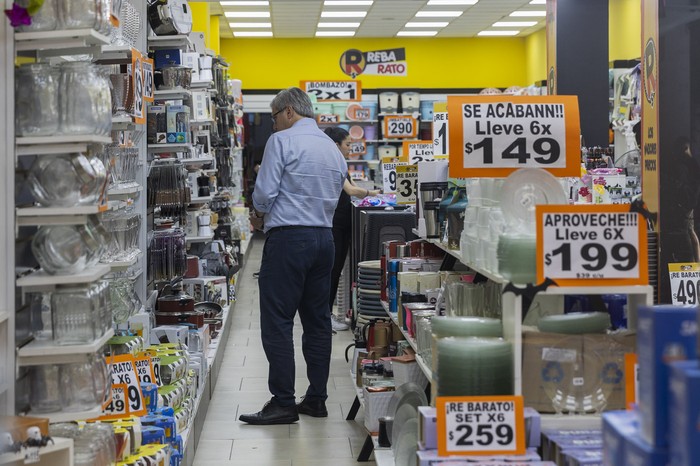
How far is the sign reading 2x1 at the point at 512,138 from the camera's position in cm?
369

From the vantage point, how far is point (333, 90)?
43.3 feet

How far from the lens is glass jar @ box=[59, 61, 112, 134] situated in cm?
339

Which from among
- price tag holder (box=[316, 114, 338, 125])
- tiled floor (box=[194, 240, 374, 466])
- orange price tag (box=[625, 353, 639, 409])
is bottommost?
tiled floor (box=[194, 240, 374, 466])

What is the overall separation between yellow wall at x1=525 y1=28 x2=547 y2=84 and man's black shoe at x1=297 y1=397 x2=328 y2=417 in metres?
14.9

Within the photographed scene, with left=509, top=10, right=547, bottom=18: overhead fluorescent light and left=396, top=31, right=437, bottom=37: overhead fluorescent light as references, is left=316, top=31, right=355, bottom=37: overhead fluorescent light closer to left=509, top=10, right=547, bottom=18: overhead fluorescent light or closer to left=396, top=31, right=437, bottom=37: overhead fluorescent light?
left=396, top=31, right=437, bottom=37: overhead fluorescent light

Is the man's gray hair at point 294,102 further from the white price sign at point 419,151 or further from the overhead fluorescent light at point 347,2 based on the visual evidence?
the overhead fluorescent light at point 347,2

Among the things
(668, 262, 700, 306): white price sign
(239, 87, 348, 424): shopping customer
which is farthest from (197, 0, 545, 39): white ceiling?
(668, 262, 700, 306): white price sign

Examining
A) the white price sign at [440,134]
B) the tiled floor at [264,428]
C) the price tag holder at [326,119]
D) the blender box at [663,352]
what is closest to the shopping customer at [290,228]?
the tiled floor at [264,428]

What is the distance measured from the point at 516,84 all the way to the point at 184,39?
15.9 m

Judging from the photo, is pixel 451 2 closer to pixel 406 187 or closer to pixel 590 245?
pixel 406 187

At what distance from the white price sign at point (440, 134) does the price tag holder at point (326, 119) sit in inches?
275

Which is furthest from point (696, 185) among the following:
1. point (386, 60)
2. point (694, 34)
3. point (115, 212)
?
point (386, 60)

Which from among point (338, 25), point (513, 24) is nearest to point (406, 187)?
point (338, 25)

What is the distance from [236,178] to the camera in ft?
49.1
